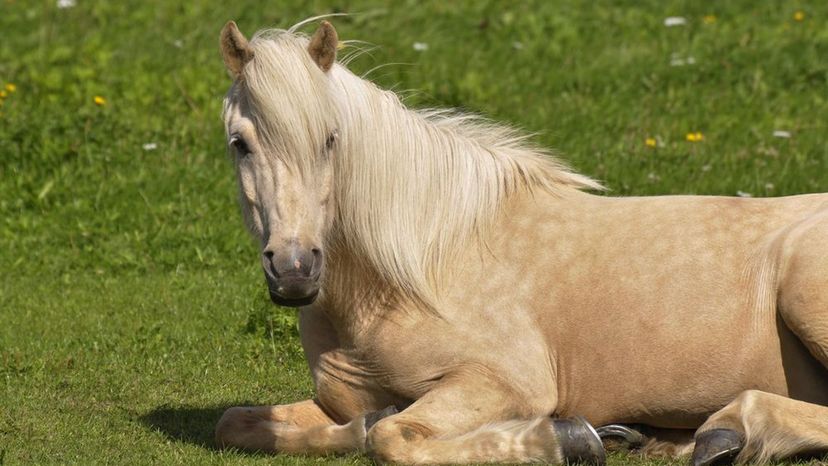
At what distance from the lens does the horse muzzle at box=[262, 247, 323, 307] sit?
4.94 meters

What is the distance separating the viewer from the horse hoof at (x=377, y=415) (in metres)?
5.60

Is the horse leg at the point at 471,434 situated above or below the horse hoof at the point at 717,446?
above

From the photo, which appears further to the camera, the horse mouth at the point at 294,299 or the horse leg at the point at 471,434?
the horse leg at the point at 471,434

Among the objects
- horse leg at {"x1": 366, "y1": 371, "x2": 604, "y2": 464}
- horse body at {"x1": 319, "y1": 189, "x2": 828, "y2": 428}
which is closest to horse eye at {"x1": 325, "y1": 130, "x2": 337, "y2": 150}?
horse body at {"x1": 319, "y1": 189, "x2": 828, "y2": 428}

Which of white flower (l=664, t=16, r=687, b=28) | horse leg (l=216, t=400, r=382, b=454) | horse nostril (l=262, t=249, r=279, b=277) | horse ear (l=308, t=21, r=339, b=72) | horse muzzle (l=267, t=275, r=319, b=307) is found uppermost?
horse ear (l=308, t=21, r=339, b=72)

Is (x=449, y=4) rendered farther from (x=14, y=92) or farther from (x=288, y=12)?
(x=14, y=92)

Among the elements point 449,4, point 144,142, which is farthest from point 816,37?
point 144,142

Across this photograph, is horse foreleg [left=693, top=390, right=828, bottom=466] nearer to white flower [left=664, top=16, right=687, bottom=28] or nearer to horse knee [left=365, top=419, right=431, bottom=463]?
horse knee [left=365, top=419, right=431, bottom=463]

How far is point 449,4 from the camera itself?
47.3ft

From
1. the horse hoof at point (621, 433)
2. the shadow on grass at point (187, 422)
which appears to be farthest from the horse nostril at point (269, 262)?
the horse hoof at point (621, 433)

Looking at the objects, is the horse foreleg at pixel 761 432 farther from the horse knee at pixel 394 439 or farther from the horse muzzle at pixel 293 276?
the horse muzzle at pixel 293 276

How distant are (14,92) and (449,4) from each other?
15.8ft

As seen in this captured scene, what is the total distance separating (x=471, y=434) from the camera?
537cm

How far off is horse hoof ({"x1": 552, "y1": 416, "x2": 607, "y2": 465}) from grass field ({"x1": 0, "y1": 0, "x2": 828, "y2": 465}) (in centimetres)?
33
